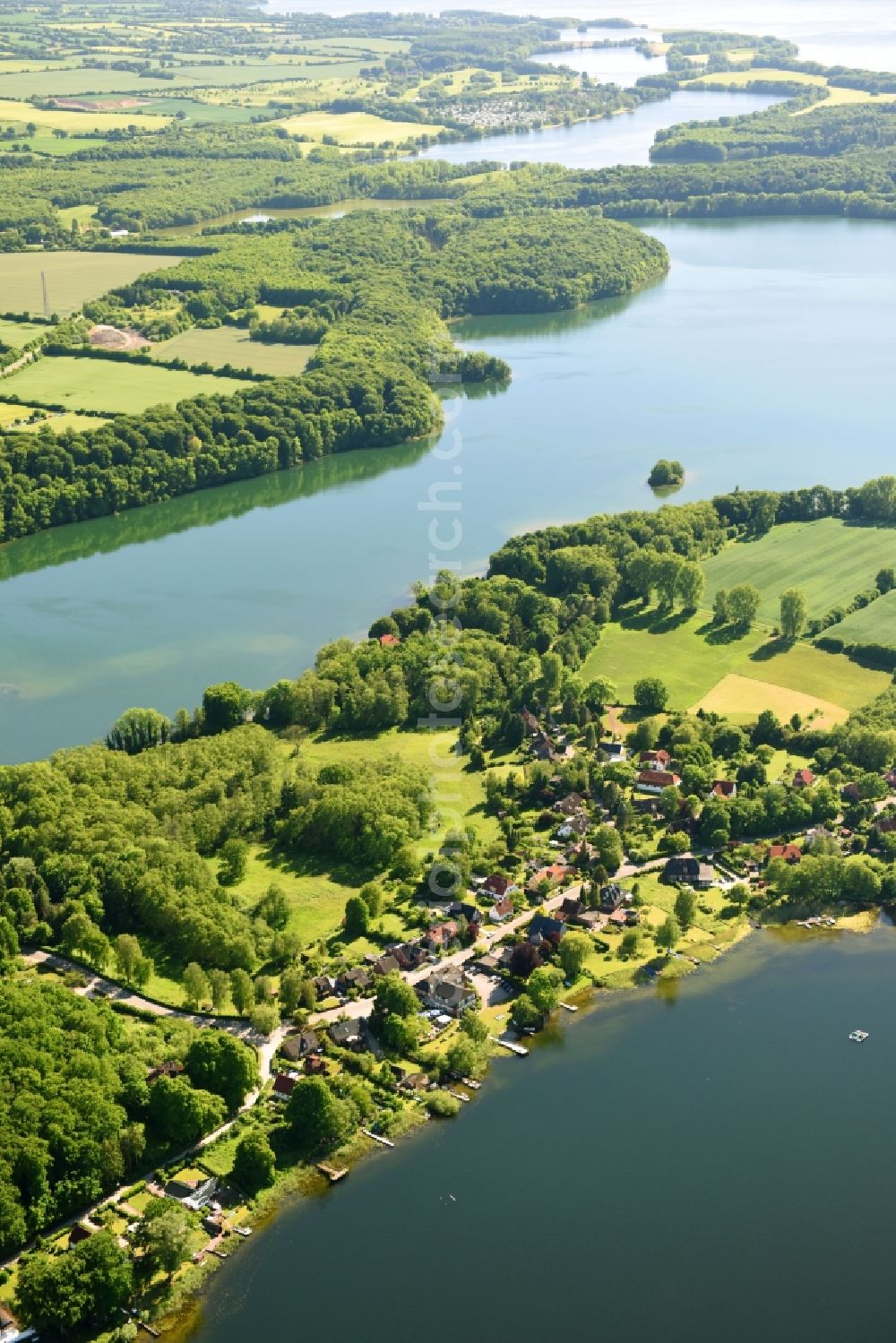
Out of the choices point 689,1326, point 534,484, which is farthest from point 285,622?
point 689,1326

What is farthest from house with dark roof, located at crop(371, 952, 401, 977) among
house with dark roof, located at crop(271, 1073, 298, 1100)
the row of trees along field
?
the row of trees along field

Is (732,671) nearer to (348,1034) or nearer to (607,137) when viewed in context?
(348,1034)

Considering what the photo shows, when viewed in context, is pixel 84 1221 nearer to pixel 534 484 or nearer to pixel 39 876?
pixel 39 876

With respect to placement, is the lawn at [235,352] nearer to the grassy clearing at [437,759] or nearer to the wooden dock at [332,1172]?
the grassy clearing at [437,759]

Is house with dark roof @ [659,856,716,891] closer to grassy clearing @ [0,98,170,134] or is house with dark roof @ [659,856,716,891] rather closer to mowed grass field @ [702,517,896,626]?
A: mowed grass field @ [702,517,896,626]

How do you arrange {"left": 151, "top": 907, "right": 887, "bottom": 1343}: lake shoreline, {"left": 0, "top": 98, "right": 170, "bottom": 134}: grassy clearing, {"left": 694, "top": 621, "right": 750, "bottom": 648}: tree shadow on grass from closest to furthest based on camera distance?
{"left": 151, "top": 907, "right": 887, "bottom": 1343}: lake shoreline, {"left": 694, "top": 621, "right": 750, "bottom": 648}: tree shadow on grass, {"left": 0, "top": 98, "right": 170, "bottom": 134}: grassy clearing

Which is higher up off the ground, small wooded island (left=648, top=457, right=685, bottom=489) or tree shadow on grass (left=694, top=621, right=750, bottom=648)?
small wooded island (left=648, top=457, right=685, bottom=489)
